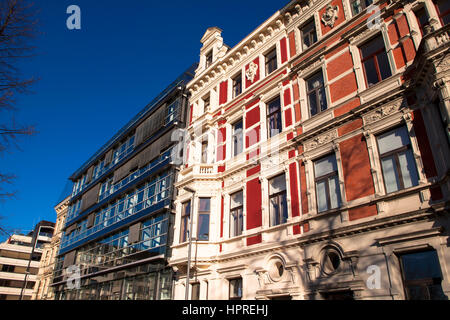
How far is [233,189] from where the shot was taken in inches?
719

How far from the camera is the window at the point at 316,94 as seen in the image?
50.7ft

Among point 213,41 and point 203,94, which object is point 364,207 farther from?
point 213,41

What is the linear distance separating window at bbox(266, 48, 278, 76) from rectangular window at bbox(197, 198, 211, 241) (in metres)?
8.48

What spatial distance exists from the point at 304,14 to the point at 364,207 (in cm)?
1140

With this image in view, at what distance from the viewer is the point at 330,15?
1628 cm

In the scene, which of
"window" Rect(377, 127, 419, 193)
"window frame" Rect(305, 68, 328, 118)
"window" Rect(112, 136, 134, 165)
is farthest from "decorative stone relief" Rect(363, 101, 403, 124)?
"window" Rect(112, 136, 134, 165)

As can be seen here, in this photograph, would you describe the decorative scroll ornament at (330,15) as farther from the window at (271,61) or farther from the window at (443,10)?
the window at (443,10)

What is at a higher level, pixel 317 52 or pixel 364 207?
pixel 317 52

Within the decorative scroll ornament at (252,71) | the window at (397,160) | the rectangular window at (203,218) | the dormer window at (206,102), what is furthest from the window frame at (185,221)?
the window at (397,160)

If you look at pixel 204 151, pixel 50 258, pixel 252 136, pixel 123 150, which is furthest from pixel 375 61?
pixel 50 258

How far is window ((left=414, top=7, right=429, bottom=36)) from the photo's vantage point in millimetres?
12352

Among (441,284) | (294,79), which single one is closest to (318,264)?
(441,284)

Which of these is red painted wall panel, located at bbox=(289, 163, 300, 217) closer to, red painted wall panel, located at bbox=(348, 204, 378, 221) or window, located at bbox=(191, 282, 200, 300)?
red painted wall panel, located at bbox=(348, 204, 378, 221)

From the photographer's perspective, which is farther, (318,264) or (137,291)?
(137,291)
